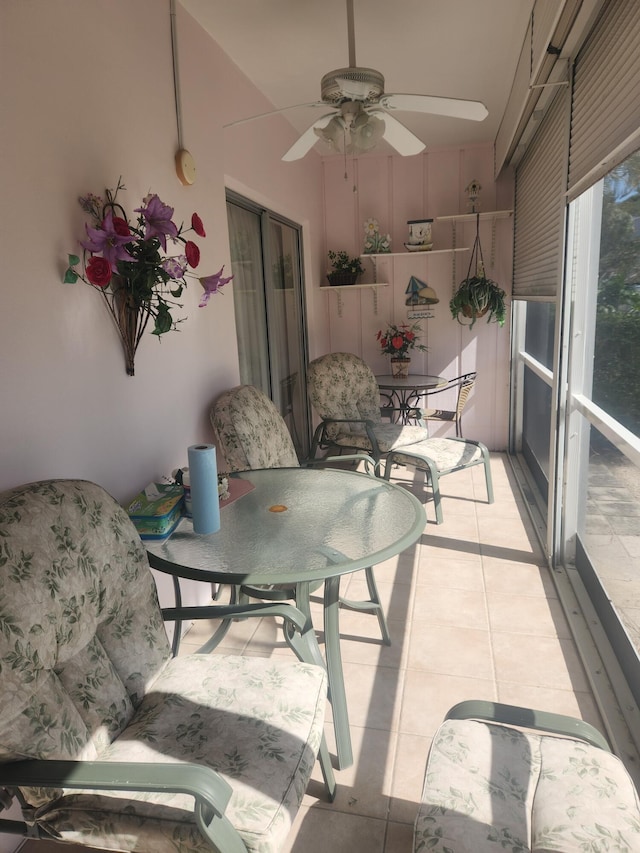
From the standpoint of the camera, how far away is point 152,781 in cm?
95

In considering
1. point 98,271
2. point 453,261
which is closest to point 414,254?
point 453,261

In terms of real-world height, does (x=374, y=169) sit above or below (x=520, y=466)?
above

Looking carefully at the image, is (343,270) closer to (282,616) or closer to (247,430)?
(247,430)

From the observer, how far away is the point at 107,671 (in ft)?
4.29

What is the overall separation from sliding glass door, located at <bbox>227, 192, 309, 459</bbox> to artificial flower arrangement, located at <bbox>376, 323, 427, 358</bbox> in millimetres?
738

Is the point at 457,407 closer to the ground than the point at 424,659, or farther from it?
farther from it

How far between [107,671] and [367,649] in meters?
1.24

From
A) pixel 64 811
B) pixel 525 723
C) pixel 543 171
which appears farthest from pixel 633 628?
pixel 543 171

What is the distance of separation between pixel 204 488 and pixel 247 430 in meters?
0.87

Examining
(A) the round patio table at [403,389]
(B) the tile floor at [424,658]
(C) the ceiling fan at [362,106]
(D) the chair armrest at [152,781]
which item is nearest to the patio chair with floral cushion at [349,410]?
(A) the round patio table at [403,389]

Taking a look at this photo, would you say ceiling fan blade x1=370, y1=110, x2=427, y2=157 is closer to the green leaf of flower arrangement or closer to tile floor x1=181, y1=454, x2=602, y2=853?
the green leaf of flower arrangement

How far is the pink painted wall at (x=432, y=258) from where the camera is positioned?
4652 millimetres

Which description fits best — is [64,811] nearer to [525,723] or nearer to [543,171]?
[525,723]

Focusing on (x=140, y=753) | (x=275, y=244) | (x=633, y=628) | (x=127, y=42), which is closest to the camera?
(x=140, y=753)
